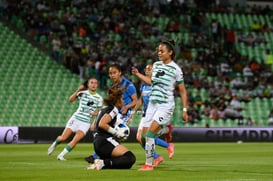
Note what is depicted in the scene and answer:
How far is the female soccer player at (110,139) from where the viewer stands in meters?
13.8

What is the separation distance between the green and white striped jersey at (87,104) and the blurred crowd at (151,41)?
17.7 m

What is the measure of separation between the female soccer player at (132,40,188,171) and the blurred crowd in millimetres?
22728

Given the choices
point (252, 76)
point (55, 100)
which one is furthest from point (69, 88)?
point (252, 76)

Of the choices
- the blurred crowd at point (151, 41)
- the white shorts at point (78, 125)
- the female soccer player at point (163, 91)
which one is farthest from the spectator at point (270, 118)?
the female soccer player at point (163, 91)

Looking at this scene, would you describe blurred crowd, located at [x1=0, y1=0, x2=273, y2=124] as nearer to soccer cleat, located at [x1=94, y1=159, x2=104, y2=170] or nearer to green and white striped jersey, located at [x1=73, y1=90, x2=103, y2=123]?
green and white striped jersey, located at [x1=73, y1=90, x2=103, y2=123]

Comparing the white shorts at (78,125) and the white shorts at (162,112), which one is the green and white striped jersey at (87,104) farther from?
the white shorts at (162,112)

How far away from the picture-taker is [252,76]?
42562 mm

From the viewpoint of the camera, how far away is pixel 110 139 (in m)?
13.9

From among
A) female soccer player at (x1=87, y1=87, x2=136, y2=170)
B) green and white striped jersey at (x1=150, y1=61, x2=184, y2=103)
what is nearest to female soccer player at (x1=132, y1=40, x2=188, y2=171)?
green and white striped jersey at (x1=150, y1=61, x2=184, y2=103)

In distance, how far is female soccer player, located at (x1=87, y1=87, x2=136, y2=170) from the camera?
13.8 meters

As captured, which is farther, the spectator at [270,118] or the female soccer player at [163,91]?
the spectator at [270,118]

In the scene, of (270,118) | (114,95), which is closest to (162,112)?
(114,95)

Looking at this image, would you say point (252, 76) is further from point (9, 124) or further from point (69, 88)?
point (9, 124)

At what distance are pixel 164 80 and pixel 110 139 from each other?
1568 mm
